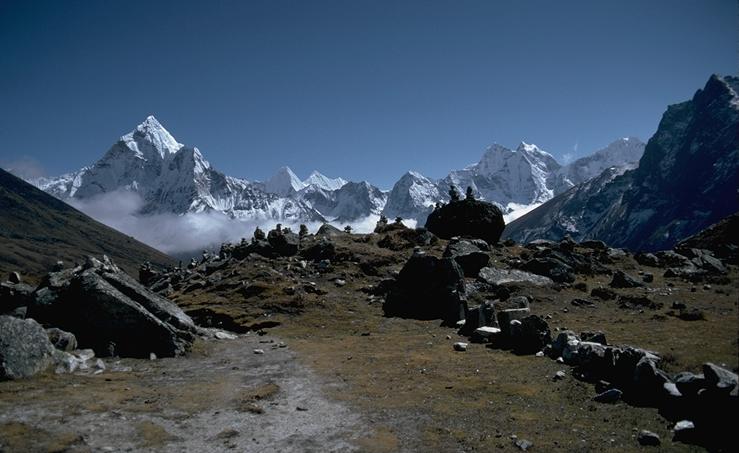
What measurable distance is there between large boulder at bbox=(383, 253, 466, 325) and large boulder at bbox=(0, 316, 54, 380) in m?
25.5

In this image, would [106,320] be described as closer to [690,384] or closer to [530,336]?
[530,336]

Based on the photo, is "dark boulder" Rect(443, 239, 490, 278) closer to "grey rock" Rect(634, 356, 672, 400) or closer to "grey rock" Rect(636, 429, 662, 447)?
"grey rock" Rect(634, 356, 672, 400)

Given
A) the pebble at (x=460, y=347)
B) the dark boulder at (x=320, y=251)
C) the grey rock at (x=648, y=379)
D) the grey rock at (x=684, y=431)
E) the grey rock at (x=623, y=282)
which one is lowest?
the grey rock at (x=684, y=431)

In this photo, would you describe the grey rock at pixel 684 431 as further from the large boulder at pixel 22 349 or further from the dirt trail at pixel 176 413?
the large boulder at pixel 22 349

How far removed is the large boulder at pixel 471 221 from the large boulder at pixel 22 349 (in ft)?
182

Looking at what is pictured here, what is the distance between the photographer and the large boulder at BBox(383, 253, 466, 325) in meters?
40.2

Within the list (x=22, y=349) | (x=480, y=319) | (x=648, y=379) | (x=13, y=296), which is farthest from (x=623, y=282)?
(x=13, y=296)

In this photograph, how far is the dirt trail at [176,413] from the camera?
15.8 metres

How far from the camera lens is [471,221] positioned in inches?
2810

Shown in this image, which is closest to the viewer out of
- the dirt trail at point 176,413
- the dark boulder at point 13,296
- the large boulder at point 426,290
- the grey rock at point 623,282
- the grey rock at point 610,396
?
the dirt trail at point 176,413

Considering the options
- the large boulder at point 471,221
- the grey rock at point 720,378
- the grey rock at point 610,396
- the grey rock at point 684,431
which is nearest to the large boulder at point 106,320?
the grey rock at point 610,396

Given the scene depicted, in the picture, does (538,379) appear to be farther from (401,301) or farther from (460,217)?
(460,217)

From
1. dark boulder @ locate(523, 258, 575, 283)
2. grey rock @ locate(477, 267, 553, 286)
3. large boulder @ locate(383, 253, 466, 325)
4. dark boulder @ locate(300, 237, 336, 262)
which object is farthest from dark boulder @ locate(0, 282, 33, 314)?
dark boulder @ locate(523, 258, 575, 283)

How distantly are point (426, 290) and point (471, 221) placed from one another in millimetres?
32333
